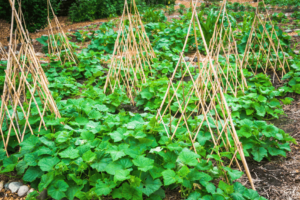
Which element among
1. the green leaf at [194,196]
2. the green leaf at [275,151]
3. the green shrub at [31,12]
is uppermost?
the green shrub at [31,12]

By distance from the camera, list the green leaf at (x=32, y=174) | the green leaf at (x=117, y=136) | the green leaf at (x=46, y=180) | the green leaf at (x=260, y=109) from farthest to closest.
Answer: the green leaf at (x=260, y=109) → the green leaf at (x=117, y=136) → the green leaf at (x=32, y=174) → the green leaf at (x=46, y=180)

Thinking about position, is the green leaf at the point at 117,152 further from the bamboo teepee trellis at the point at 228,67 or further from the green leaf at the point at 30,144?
the bamboo teepee trellis at the point at 228,67

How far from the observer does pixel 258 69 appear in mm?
3459

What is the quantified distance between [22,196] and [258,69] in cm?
342

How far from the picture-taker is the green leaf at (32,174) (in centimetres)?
150

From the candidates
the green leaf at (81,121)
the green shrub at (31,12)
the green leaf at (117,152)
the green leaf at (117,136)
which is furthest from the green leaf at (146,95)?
the green shrub at (31,12)

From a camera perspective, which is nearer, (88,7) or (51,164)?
(51,164)

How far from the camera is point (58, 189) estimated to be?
4.53 feet

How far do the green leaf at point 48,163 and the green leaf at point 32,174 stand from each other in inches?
4.5

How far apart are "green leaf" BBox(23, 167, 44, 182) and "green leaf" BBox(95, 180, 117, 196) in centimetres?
48

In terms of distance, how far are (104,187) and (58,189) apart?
30 centimetres

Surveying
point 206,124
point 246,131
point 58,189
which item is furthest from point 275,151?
point 58,189

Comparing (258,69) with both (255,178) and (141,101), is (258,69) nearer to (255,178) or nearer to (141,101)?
(141,101)

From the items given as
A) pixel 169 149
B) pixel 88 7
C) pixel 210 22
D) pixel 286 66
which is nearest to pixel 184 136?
pixel 169 149
